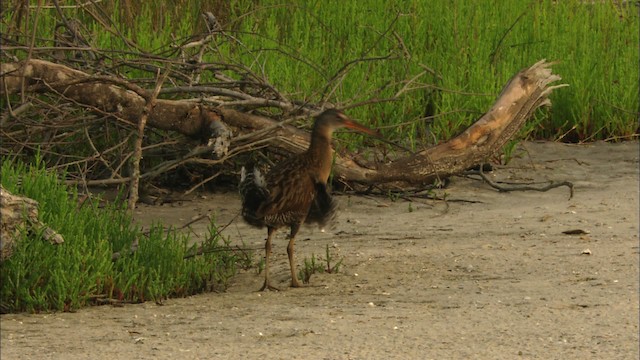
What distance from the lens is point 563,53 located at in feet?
35.0

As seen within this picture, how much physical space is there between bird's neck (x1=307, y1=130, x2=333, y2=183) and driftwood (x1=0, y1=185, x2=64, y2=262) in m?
1.36

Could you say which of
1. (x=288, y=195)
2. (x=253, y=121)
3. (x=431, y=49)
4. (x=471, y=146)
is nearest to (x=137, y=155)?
(x=288, y=195)

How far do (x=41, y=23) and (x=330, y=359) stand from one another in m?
5.28

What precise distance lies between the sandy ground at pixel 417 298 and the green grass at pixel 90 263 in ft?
0.33

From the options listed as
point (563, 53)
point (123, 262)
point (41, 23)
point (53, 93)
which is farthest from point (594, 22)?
point (123, 262)

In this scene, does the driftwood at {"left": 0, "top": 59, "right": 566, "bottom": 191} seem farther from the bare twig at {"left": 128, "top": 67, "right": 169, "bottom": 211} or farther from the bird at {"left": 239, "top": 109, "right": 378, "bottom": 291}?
the bird at {"left": 239, "top": 109, "right": 378, "bottom": 291}

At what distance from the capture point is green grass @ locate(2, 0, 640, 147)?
9242 mm

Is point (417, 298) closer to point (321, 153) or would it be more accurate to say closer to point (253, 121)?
point (321, 153)

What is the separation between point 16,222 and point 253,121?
2260 millimetres

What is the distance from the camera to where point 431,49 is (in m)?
10.5

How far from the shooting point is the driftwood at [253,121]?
23.4 feet

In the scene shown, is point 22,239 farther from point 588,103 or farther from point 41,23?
point 588,103

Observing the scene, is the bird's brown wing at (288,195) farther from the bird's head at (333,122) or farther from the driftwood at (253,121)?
the driftwood at (253,121)

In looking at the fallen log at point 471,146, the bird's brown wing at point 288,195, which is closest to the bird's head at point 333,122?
the bird's brown wing at point 288,195
